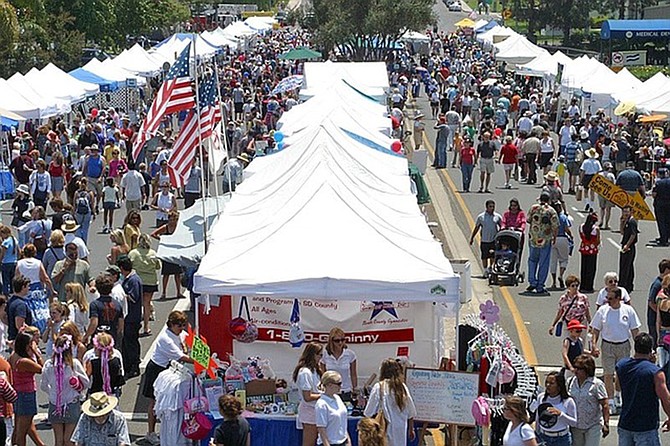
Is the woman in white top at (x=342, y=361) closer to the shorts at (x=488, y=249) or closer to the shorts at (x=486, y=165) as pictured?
the shorts at (x=488, y=249)

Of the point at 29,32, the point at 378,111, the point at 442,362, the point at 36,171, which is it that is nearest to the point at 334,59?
A: the point at 29,32

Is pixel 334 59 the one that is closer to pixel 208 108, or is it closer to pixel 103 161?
pixel 103 161

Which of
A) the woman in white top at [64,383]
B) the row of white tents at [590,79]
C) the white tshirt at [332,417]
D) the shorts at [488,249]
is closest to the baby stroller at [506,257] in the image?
the shorts at [488,249]

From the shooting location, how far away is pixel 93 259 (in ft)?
68.9

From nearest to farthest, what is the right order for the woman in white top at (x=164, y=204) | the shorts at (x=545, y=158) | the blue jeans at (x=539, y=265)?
the blue jeans at (x=539, y=265) → the woman in white top at (x=164, y=204) → the shorts at (x=545, y=158)

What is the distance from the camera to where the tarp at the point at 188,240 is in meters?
15.5

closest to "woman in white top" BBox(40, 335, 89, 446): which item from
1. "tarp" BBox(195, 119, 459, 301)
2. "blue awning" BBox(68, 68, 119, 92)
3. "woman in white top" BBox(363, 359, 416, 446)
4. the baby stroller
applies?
"tarp" BBox(195, 119, 459, 301)

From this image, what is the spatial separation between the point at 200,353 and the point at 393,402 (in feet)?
6.52

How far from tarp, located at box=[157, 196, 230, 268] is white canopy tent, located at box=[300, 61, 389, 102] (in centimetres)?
1221

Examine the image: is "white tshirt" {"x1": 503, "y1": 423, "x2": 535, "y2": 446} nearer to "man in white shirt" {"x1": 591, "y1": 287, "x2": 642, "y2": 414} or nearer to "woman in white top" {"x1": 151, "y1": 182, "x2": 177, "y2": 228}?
"man in white shirt" {"x1": 591, "y1": 287, "x2": 642, "y2": 414}

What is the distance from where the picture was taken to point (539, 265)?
18438mm

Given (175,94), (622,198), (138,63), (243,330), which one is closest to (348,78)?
(138,63)

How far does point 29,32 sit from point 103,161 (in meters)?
30.2

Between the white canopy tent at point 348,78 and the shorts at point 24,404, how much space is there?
734 inches
